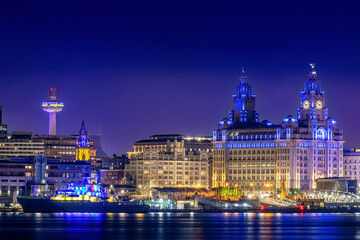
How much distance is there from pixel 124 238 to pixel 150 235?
8758 mm

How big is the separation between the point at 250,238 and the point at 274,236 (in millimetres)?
6434

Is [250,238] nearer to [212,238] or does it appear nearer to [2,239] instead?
[212,238]

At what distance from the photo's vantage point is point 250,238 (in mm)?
192250

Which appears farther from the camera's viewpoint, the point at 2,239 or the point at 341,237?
the point at 341,237

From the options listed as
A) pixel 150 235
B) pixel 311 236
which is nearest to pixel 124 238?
pixel 150 235

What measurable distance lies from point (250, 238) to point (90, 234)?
2914cm

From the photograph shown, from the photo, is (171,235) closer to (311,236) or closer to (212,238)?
(212,238)

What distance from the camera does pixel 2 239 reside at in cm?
18475

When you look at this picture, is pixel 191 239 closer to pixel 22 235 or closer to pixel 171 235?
pixel 171 235

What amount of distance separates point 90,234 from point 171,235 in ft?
48.0

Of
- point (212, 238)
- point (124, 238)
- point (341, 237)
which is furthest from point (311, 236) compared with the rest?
point (124, 238)

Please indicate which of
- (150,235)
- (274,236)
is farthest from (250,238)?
(150,235)

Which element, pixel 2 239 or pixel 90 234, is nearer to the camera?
pixel 2 239

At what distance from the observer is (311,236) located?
198 metres
